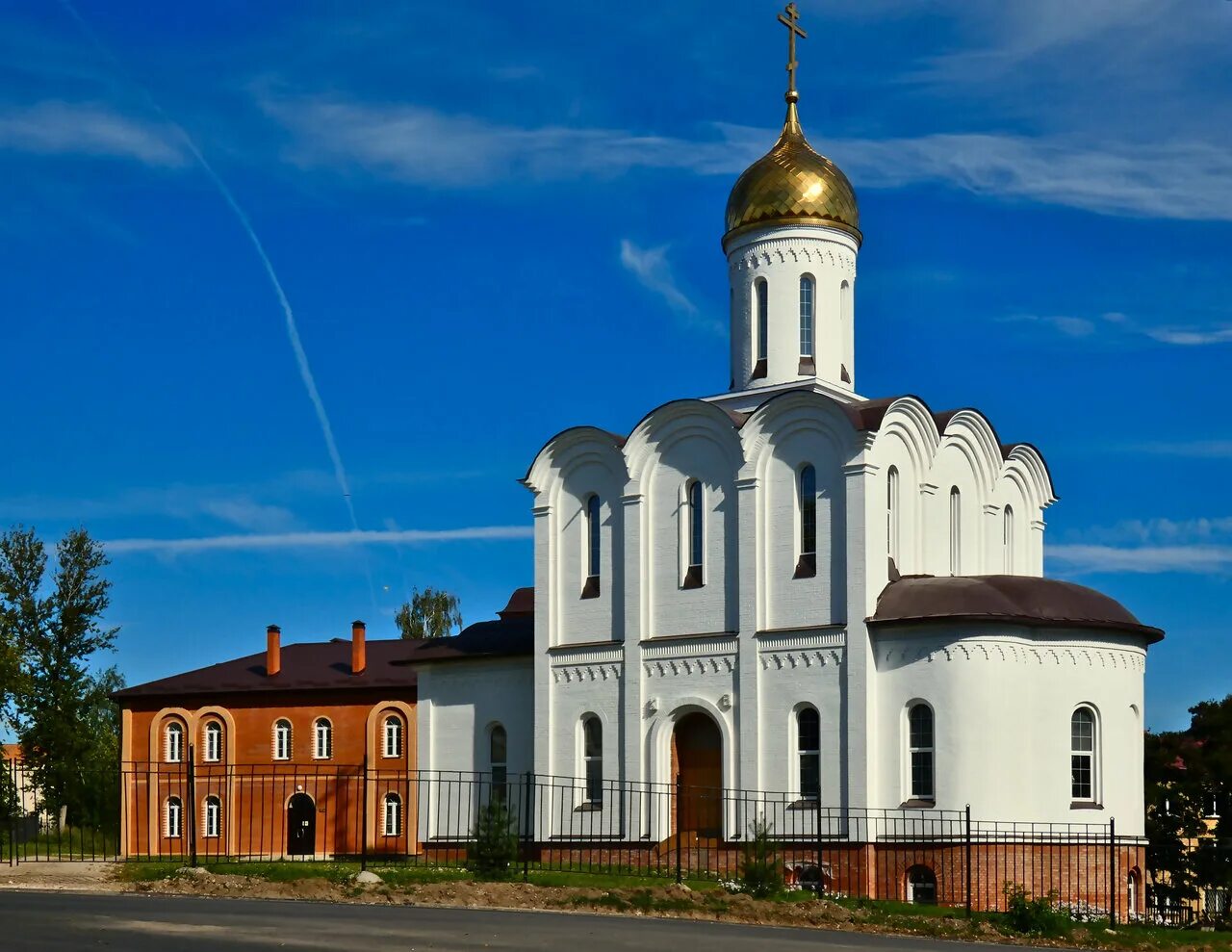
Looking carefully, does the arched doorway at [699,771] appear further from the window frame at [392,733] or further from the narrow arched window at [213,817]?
the narrow arched window at [213,817]

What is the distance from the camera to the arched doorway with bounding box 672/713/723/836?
29.9 meters

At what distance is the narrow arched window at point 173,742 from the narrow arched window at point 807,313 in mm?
21773

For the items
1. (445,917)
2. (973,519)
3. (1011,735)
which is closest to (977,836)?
(1011,735)

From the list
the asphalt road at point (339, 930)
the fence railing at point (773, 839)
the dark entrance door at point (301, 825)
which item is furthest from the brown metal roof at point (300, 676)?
the asphalt road at point (339, 930)

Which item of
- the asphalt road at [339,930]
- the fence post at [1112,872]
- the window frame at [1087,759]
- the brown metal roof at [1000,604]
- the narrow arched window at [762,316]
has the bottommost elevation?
the fence post at [1112,872]

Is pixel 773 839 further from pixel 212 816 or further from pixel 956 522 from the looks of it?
pixel 212 816

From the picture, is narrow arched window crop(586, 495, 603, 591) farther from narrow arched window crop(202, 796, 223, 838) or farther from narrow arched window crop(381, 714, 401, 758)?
narrow arched window crop(202, 796, 223, 838)

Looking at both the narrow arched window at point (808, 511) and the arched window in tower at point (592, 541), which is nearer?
the narrow arched window at point (808, 511)

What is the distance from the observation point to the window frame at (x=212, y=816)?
4447 centimetres

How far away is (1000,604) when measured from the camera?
1088 inches

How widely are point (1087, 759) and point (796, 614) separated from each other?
508 centimetres

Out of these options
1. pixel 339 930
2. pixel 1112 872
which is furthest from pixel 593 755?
pixel 339 930

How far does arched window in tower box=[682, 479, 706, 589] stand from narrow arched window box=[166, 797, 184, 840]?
1953 centimetres

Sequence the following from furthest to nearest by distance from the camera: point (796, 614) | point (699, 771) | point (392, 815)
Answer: point (392, 815), point (699, 771), point (796, 614)
